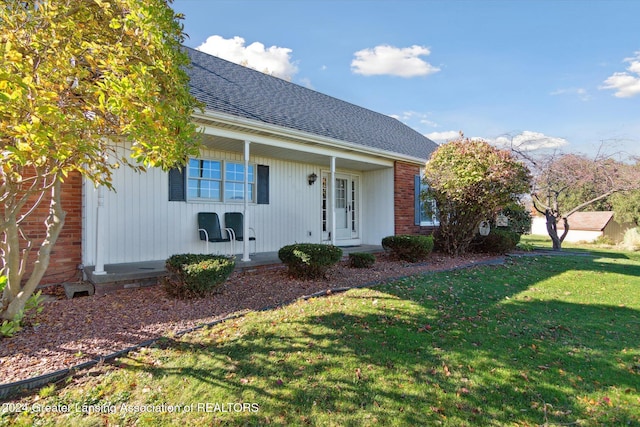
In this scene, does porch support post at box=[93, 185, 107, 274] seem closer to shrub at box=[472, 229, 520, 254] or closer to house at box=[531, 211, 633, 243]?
shrub at box=[472, 229, 520, 254]

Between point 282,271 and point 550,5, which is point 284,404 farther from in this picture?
point 550,5

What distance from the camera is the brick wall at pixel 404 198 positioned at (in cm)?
1036

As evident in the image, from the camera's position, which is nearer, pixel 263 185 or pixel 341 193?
pixel 263 185

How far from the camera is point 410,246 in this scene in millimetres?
8328

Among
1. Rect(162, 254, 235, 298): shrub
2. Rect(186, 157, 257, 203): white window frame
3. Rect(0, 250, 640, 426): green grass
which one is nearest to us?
Rect(0, 250, 640, 426): green grass

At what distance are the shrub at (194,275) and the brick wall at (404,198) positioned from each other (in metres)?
6.53

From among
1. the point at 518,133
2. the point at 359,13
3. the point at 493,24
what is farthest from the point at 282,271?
the point at 518,133

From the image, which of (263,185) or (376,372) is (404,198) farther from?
(376,372)

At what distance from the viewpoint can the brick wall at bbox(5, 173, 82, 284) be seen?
16.9 feet

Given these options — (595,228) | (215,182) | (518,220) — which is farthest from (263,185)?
(595,228)

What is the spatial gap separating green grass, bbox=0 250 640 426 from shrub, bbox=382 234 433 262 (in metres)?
3.43

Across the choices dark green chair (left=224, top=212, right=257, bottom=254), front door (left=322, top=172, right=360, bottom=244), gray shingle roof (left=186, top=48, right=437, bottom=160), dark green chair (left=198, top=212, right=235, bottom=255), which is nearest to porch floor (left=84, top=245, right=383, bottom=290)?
dark green chair (left=198, top=212, right=235, bottom=255)

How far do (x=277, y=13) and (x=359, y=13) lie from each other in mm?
2272

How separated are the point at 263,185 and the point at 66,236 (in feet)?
13.7
